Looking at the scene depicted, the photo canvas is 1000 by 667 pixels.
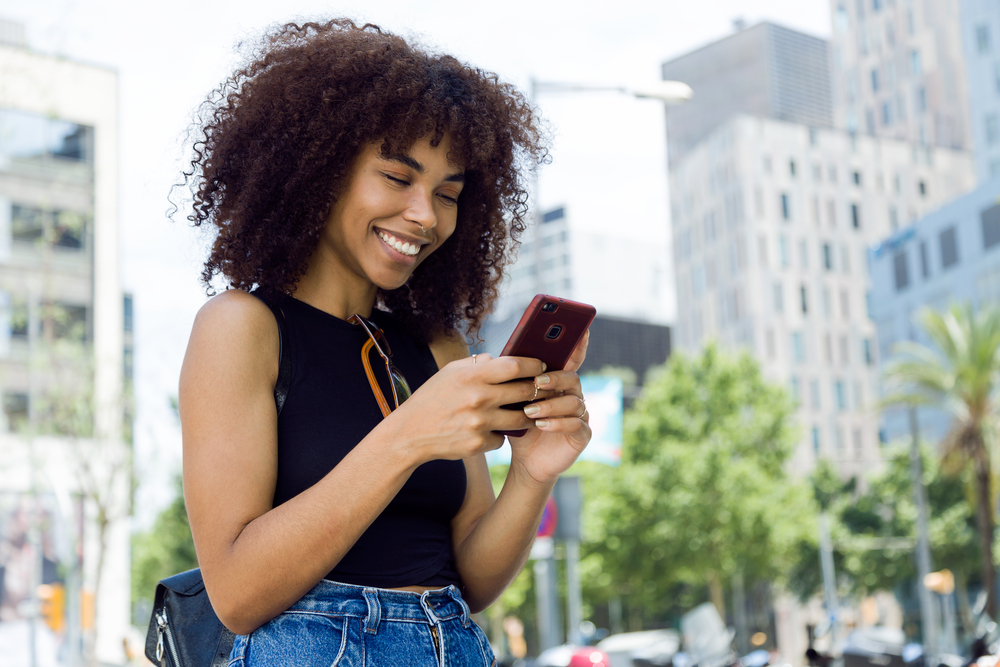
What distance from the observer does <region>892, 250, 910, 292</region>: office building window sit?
4878cm

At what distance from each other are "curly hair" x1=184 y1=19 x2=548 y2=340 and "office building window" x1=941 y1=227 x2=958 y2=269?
47003mm

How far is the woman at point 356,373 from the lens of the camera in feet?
4.98

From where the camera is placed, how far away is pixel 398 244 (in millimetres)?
1869

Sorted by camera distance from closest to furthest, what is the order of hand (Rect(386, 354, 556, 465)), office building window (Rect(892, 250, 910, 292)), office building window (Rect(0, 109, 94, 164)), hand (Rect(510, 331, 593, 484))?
hand (Rect(386, 354, 556, 465))
hand (Rect(510, 331, 593, 484))
office building window (Rect(0, 109, 94, 164))
office building window (Rect(892, 250, 910, 292))

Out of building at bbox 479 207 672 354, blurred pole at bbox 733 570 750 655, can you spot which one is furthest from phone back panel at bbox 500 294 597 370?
building at bbox 479 207 672 354

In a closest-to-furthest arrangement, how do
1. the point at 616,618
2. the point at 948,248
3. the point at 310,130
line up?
the point at 310,130
the point at 948,248
the point at 616,618

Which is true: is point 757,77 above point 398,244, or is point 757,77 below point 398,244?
above

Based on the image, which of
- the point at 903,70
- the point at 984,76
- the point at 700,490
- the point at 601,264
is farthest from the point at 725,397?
the point at 601,264

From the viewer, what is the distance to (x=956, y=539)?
36.1 meters

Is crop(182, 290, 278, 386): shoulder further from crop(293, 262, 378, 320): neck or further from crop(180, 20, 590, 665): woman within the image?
crop(293, 262, 378, 320): neck

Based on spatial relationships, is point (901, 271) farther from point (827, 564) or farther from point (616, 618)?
point (616, 618)

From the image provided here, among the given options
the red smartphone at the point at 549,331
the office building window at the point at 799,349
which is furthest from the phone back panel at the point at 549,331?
the office building window at the point at 799,349

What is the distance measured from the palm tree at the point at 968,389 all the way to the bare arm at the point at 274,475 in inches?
980

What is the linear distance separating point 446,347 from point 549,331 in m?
0.70
